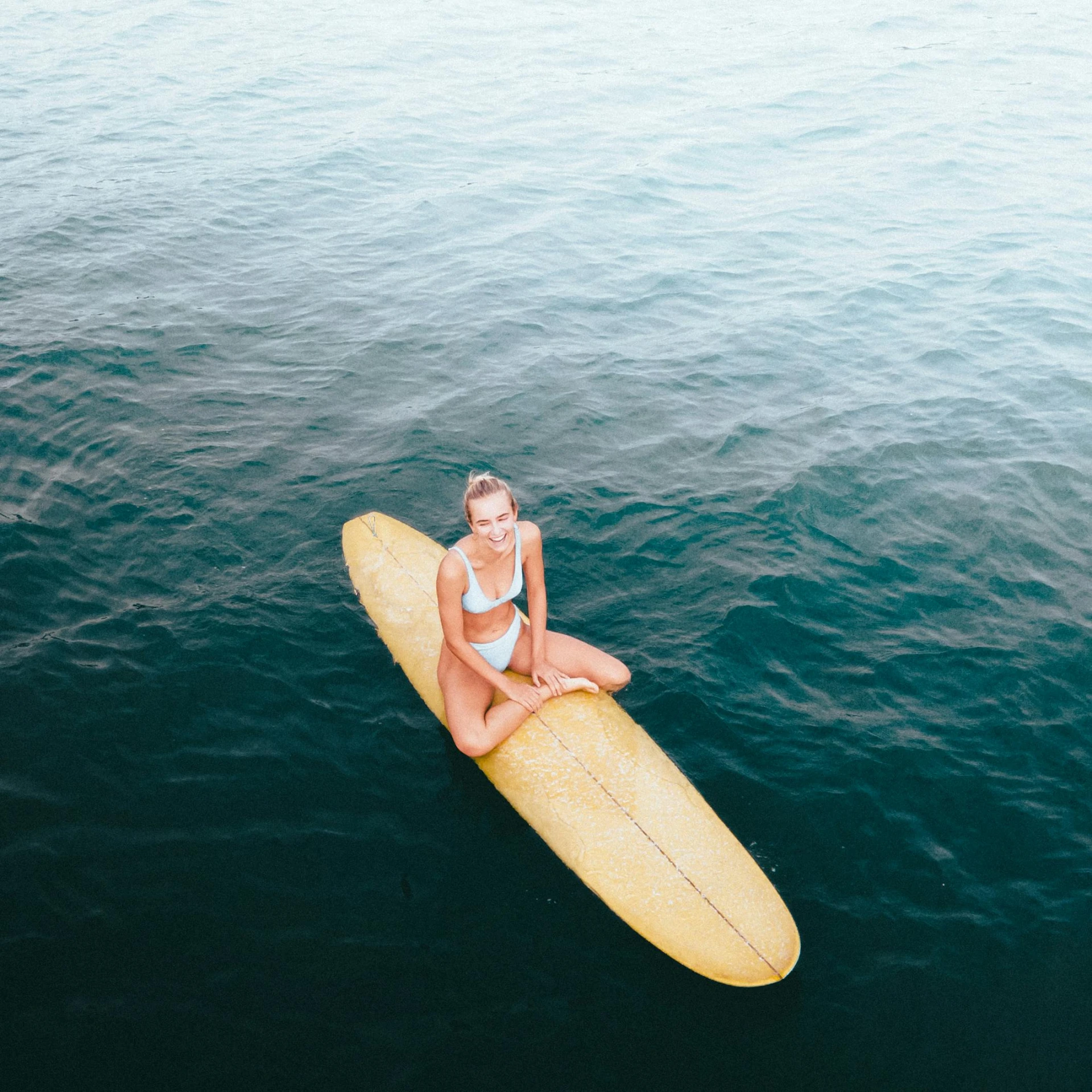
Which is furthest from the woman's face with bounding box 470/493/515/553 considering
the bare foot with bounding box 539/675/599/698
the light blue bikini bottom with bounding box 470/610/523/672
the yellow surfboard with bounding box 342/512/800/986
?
the yellow surfboard with bounding box 342/512/800/986

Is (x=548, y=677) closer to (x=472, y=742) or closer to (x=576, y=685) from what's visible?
(x=576, y=685)

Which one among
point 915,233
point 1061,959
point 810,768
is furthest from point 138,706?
point 915,233

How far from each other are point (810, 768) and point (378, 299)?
794cm

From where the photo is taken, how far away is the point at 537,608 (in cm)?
495

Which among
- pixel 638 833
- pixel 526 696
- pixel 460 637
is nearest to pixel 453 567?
pixel 460 637

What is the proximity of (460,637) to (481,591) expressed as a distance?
27cm

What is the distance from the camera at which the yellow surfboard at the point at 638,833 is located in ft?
13.1

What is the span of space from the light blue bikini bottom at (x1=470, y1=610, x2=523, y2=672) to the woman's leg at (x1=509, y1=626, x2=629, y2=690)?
0.19ft

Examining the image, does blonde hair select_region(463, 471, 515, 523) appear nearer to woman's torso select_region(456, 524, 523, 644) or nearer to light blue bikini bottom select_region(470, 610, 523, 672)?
woman's torso select_region(456, 524, 523, 644)

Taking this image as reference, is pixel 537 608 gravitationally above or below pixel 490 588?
below

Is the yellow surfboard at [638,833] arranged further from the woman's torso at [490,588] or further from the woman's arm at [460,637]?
the woman's torso at [490,588]

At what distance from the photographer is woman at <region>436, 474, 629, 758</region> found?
4520 mm

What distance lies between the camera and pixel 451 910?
14.1 feet

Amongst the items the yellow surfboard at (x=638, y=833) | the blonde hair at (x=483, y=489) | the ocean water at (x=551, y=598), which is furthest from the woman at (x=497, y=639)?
the ocean water at (x=551, y=598)
